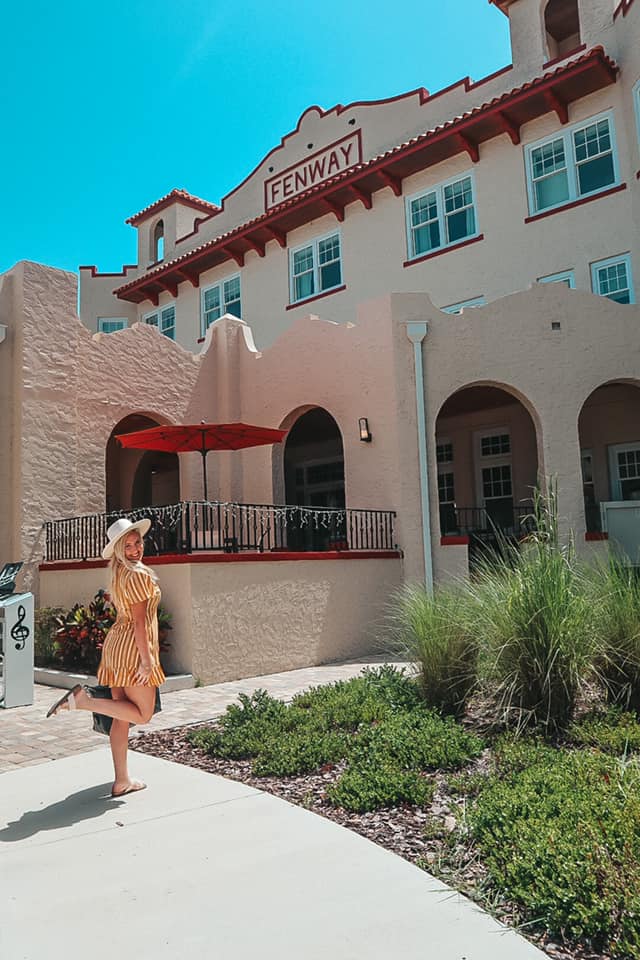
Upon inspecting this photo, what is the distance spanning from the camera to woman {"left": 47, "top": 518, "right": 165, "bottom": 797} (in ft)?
16.3

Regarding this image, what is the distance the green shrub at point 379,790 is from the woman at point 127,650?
4.45ft

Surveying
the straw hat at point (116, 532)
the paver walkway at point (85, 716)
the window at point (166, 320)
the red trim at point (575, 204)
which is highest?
the window at point (166, 320)

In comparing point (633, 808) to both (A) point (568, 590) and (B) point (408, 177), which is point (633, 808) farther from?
(B) point (408, 177)

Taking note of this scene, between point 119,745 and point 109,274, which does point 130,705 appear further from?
point 109,274

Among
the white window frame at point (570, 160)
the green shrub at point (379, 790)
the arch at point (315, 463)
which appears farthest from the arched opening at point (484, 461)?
the green shrub at point (379, 790)

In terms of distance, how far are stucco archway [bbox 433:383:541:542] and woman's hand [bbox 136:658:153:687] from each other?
1241cm

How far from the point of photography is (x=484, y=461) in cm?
1805

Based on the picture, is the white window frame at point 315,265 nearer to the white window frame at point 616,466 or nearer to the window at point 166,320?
the window at point 166,320

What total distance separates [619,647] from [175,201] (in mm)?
21165

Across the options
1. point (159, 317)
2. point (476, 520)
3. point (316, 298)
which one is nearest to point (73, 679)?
point (476, 520)

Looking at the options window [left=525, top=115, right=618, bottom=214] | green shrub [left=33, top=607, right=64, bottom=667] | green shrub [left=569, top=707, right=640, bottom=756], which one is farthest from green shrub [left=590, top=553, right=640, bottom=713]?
window [left=525, top=115, right=618, bottom=214]

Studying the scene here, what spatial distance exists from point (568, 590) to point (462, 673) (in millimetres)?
1267

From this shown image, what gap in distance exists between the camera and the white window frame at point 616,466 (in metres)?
16.1

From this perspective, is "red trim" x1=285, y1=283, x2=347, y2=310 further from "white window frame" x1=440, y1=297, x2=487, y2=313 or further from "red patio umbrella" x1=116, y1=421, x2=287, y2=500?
"red patio umbrella" x1=116, y1=421, x2=287, y2=500
